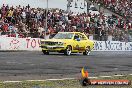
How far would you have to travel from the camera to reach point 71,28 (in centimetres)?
3884

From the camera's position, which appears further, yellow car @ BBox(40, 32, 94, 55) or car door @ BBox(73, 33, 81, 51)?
car door @ BBox(73, 33, 81, 51)

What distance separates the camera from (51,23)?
123ft

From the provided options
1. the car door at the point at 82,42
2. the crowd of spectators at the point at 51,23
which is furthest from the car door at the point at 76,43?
the crowd of spectators at the point at 51,23

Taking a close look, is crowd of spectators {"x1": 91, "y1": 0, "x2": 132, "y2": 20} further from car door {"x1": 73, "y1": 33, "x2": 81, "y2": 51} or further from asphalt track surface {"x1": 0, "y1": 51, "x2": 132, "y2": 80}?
asphalt track surface {"x1": 0, "y1": 51, "x2": 132, "y2": 80}

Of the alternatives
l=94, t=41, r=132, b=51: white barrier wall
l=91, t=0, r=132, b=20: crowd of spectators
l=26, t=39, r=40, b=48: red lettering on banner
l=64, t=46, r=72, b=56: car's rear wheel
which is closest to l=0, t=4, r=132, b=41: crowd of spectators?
l=26, t=39, r=40, b=48: red lettering on banner

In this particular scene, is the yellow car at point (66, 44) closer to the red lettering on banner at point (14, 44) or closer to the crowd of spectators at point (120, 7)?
the red lettering on banner at point (14, 44)

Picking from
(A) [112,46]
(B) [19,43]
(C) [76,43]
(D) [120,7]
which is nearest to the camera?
(C) [76,43]

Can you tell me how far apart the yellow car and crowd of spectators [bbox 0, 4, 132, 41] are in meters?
4.10

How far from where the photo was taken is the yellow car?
2891cm

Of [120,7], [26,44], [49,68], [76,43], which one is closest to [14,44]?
[26,44]

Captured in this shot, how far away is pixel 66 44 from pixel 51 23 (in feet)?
27.8

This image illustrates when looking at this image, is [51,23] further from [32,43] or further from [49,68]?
[49,68]

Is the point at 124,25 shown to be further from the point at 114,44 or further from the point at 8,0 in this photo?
the point at 8,0

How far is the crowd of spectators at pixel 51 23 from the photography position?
110 feet
